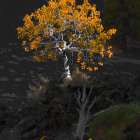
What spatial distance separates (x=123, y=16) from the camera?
28781 millimetres

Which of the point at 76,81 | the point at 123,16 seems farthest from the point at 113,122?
the point at 123,16

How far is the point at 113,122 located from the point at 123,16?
23.2m

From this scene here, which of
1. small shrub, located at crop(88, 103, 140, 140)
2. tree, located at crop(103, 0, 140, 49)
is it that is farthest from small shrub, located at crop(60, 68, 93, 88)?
tree, located at crop(103, 0, 140, 49)

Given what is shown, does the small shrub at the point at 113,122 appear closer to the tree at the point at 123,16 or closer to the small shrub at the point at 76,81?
the small shrub at the point at 76,81

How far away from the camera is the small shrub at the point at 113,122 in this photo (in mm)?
6758

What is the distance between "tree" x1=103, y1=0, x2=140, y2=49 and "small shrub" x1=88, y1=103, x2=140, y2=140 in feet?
71.5

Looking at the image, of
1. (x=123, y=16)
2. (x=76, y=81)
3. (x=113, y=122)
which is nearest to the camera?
(x=113, y=122)

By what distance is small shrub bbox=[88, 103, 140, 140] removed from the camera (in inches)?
266

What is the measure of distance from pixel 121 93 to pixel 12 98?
717 cm

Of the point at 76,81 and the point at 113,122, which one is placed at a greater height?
the point at 76,81

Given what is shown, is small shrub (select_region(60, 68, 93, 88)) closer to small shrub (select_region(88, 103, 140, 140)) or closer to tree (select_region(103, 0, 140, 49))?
small shrub (select_region(88, 103, 140, 140))

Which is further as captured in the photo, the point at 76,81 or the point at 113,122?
the point at 76,81

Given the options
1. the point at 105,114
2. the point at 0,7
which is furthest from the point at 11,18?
the point at 105,114

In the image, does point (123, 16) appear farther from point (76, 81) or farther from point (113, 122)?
point (113, 122)
